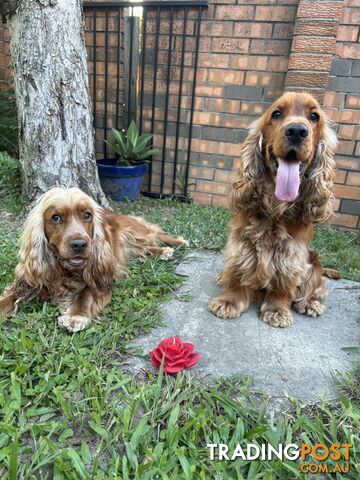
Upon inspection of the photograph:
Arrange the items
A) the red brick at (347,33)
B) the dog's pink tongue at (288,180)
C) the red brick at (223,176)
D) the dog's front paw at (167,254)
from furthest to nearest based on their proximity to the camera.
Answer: the red brick at (223,176) < the red brick at (347,33) < the dog's front paw at (167,254) < the dog's pink tongue at (288,180)

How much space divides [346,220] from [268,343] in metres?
2.88

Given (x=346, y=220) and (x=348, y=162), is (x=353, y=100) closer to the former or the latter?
(x=348, y=162)

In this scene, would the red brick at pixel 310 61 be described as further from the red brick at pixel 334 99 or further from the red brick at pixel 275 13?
the red brick at pixel 275 13

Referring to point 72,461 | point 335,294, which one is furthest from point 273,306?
point 72,461

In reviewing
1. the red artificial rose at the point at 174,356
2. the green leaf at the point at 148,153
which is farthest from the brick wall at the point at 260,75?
the red artificial rose at the point at 174,356

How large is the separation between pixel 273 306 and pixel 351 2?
349cm

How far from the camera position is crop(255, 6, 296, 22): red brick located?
4.19 meters

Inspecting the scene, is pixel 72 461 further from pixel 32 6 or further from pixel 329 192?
pixel 32 6

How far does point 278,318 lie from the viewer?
2488 mm

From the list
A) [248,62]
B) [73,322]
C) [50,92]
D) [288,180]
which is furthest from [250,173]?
[248,62]

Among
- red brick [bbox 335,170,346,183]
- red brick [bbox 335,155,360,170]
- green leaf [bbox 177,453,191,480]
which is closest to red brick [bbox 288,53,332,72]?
red brick [bbox 335,155,360,170]

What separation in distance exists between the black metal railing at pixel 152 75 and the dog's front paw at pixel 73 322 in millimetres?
3130

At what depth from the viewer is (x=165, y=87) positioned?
4.91 meters

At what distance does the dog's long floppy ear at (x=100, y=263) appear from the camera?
8.41 feet
